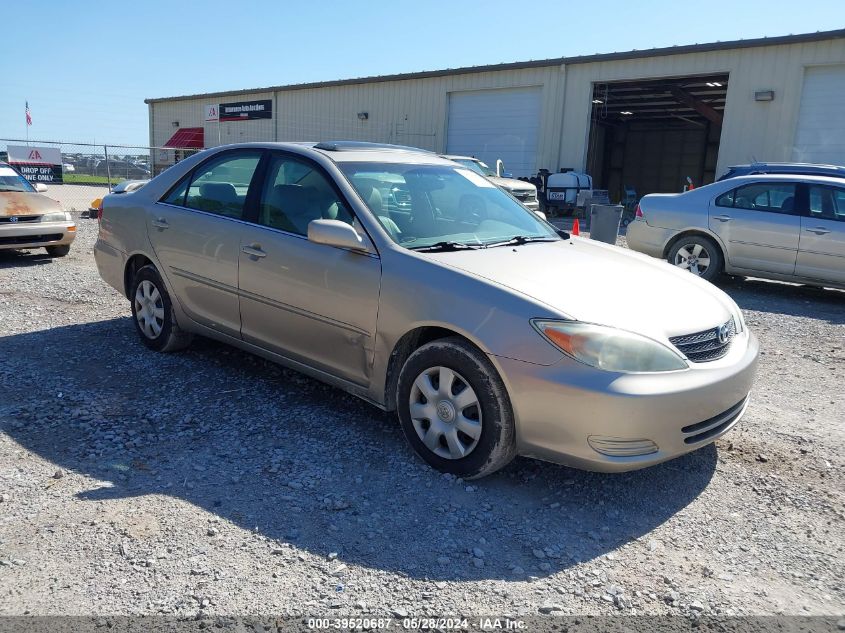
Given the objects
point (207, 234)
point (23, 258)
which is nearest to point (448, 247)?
point (207, 234)

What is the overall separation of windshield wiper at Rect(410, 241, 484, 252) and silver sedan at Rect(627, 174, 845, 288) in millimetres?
6130

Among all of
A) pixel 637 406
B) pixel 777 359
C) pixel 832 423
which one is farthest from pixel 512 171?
pixel 637 406

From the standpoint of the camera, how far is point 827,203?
28.4ft

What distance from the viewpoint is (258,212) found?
4527mm

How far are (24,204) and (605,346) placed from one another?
907cm

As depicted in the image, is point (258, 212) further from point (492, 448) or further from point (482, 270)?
point (492, 448)

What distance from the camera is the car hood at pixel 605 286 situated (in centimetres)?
329

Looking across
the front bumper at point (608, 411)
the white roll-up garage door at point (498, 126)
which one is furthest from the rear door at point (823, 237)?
the white roll-up garage door at point (498, 126)

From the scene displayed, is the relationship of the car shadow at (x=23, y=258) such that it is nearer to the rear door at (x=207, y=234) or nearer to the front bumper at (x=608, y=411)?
the rear door at (x=207, y=234)

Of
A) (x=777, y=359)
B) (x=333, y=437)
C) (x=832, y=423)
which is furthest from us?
(x=777, y=359)

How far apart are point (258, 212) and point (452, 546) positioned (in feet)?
8.38

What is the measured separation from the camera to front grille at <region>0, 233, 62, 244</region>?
9.22 meters

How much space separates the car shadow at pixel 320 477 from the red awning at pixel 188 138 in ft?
107

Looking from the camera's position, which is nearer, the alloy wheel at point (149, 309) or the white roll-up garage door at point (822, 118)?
the alloy wheel at point (149, 309)
